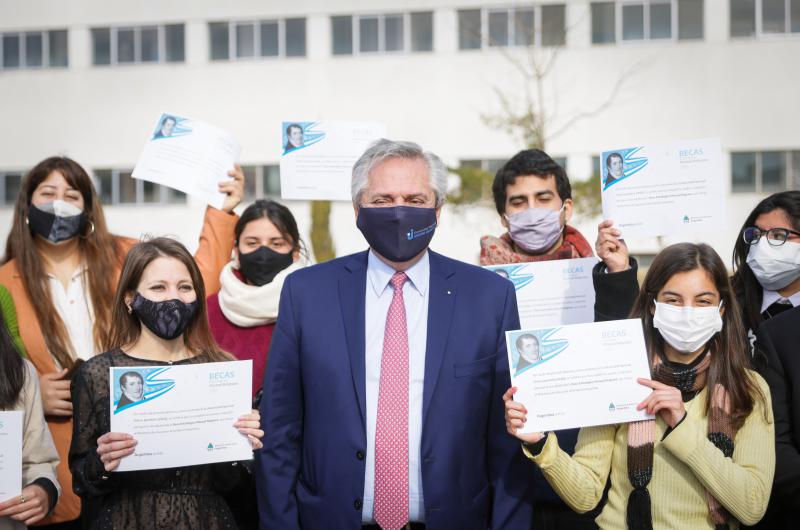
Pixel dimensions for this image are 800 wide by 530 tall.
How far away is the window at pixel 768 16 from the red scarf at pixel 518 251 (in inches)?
745

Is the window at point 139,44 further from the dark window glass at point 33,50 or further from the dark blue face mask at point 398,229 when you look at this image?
the dark blue face mask at point 398,229

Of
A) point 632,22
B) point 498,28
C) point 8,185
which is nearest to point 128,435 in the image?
point 498,28

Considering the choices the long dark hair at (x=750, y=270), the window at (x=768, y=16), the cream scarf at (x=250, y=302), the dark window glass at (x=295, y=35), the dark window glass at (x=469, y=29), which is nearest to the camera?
the long dark hair at (x=750, y=270)

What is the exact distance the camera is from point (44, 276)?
14.0 ft

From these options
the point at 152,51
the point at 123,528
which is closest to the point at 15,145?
the point at 152,51

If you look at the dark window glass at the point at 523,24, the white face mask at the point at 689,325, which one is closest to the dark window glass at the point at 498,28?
the dark window glass at the point at 523,24

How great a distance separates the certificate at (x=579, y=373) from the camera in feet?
9.53

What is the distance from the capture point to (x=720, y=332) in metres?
3.22

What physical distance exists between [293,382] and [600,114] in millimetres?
18943

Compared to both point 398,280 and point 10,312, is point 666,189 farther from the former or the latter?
point 10,312

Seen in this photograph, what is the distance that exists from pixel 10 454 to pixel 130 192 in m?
20.1

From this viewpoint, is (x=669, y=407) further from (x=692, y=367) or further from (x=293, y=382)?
(x=293, y=382)

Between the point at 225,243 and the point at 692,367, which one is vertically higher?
the point at 225,243

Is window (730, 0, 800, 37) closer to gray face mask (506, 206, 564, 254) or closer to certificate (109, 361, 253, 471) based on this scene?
gray face mask (506, 206, 564, 254)
